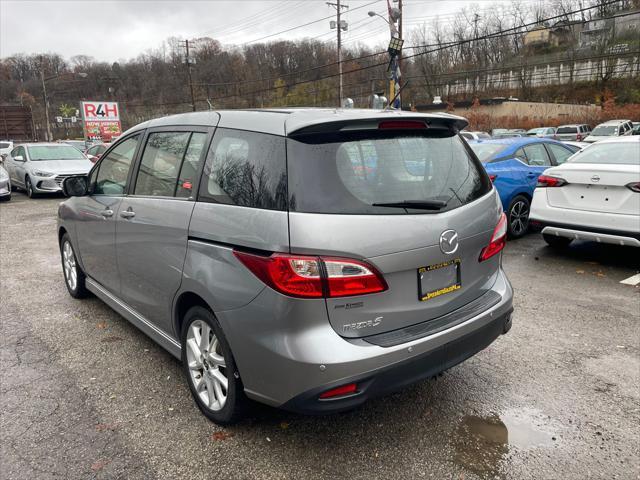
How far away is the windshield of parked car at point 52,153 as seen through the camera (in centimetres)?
1457

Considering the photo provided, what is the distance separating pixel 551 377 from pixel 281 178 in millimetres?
2450

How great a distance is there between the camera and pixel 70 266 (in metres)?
5.00

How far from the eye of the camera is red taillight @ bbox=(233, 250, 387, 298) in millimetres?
2131

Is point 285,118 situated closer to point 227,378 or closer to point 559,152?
point 227,378

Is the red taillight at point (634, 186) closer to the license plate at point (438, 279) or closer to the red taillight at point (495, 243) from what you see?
the red taillight at point (495, 243)

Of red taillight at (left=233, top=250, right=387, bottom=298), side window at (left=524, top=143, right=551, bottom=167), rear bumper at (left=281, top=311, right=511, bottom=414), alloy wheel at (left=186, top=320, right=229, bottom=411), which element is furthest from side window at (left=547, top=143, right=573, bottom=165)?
alloy wheel at (left=186, top=320, right=229, bottom=411)

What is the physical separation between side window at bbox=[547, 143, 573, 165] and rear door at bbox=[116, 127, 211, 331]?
23.5ft

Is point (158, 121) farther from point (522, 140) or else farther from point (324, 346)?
point (522, 140)

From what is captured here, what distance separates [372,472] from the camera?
2.42 m

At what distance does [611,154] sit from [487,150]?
2.08 metres

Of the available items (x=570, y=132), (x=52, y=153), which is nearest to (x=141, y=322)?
(x=52, y=153)

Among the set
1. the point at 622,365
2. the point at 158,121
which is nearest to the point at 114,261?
the point at 158,121

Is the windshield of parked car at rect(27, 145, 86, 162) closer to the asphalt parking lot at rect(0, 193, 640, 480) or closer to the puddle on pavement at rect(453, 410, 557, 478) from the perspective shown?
the asphalt parking lot at rect(0, 193, 640, 480)

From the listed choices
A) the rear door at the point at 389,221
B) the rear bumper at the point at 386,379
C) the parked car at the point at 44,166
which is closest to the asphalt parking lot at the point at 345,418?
the rear bumper at the point at 386,379
